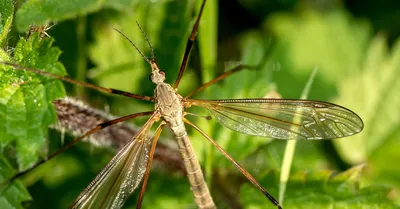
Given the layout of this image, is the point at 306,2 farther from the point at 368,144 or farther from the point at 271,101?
the point at 271,101

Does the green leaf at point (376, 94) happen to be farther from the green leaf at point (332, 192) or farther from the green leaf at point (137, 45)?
the green leaf at point (137, 45)

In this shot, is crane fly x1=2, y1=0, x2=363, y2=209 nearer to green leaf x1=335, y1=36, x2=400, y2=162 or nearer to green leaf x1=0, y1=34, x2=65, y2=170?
green leaf x1=0, y1=34, x2=65, y2=170

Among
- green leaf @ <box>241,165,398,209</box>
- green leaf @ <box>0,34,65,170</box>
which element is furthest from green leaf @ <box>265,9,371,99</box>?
green leaf @ <box>0,34,65,170</box>

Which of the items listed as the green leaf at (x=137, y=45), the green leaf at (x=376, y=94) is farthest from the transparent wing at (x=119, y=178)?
the green leaf at (x=376, y=94)

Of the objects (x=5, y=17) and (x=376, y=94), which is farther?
(x=376, y=94)

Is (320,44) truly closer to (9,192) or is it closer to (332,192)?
(332,192)

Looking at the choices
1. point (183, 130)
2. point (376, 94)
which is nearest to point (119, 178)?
point (183, 130)
